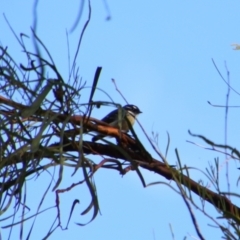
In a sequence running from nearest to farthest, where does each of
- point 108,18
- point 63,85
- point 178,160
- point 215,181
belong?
1. point 108,18
2. point 63,85
3. point 178,160
4. point 215,181

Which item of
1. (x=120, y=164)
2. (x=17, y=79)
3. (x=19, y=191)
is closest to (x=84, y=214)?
(x=19, y=191)

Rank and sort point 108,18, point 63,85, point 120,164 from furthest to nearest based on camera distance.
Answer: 1. point 120,164
2. point 63,85
3. point 108,18

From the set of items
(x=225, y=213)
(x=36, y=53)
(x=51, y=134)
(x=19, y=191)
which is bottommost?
(x=225, y=213)

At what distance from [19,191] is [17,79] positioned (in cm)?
22

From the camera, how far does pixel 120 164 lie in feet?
4.85

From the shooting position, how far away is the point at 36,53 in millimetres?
1166

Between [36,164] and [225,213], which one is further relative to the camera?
[36,164]

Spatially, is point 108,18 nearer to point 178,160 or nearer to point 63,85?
point 63,85

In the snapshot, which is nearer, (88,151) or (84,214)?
(84,214)

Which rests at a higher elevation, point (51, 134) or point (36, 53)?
point (36, 53)

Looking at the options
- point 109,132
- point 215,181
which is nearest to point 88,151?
point 109,132

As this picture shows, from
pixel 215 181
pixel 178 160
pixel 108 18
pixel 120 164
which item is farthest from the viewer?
pixel 120 164

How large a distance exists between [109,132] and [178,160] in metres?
0.30

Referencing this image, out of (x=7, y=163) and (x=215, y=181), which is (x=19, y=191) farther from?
(x=215, y=181)
